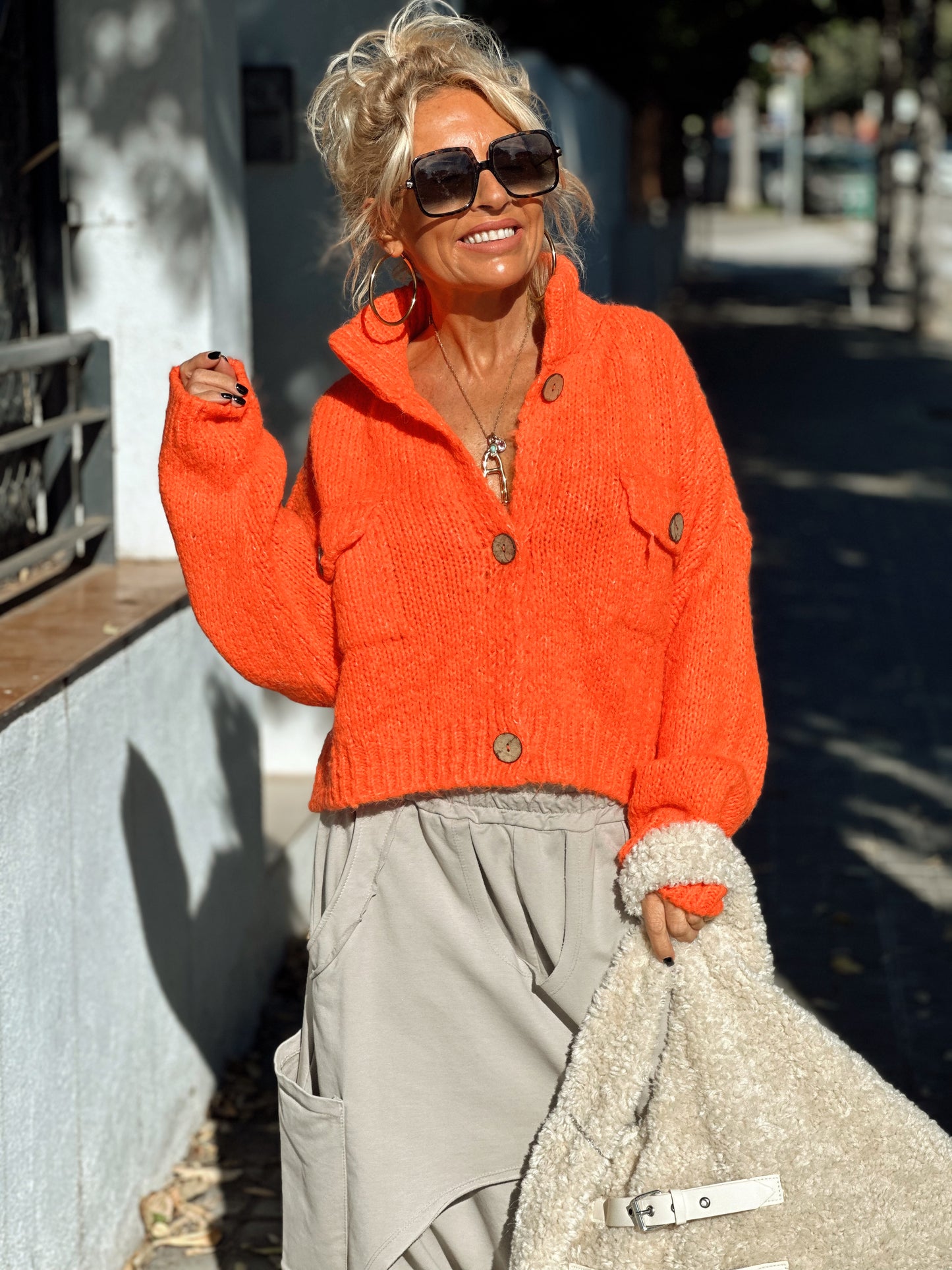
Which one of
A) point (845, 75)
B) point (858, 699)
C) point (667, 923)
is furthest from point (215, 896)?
point (845, 75)

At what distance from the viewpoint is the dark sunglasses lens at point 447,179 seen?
8.25 feet

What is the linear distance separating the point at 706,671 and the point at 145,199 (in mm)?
2220

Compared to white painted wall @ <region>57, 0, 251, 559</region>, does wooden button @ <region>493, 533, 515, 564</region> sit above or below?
below

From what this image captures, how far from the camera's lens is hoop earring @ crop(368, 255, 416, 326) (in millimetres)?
2678

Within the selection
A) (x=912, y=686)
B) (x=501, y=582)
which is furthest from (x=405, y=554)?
(x=912, y=686)

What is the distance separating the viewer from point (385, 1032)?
264 cm

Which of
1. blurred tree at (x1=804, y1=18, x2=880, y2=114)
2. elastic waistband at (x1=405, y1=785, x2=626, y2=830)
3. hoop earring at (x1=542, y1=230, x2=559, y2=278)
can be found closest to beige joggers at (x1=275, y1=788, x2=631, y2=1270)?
elastic waistband at (x1=405, y1=785, x2=626, y2=830)

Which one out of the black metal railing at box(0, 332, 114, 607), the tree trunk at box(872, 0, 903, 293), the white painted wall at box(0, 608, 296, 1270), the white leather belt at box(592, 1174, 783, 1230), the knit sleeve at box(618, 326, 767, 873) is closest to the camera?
the white leather belt at box(592, 1174, 783, 1230)

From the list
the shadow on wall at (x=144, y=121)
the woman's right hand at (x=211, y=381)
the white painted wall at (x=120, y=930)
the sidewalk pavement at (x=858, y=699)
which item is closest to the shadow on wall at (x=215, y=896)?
the white painted wall at (x=120, y=930)

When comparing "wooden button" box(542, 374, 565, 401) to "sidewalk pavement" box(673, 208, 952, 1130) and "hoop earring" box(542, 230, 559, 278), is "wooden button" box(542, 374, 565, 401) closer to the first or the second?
"hoop earring" box(542, 230, 559, 278)

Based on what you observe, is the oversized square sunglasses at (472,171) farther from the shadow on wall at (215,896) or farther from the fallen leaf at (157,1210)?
the fallen leaf at (157,1210)

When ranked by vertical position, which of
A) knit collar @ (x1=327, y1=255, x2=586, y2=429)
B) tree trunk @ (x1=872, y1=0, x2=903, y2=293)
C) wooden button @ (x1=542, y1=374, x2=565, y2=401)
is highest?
tree trunk @ (x1=872, y1=0, x2=903, y2=293)

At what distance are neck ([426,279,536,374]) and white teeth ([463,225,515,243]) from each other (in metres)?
0.10

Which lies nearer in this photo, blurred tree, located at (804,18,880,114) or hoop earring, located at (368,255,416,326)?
Answer: hoop earring, located at (368,255,416,326)
